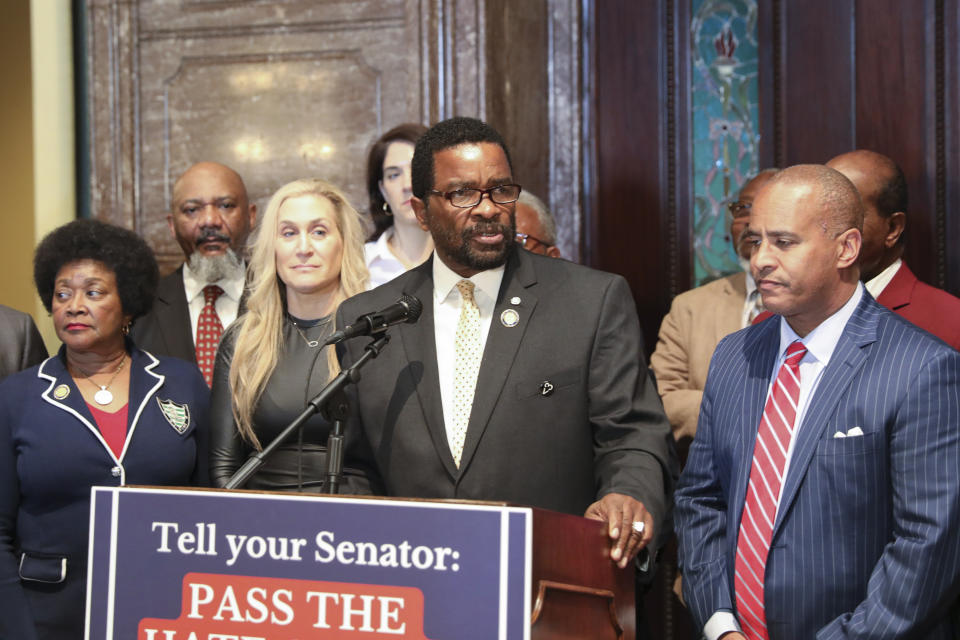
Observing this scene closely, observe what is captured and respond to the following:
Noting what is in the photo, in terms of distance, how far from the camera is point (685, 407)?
3.67 meters

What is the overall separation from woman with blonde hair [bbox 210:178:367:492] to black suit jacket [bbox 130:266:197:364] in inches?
22.6

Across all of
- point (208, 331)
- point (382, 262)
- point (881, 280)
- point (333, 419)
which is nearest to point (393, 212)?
point (382, 262)

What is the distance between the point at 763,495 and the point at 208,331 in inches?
86.2

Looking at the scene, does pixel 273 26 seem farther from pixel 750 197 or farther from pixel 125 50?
pixel 750 197

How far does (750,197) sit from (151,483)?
2.15m

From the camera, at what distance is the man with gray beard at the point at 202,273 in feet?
12.8

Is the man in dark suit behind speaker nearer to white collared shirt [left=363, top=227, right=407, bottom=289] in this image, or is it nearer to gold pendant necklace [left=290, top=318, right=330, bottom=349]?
gold pendant necklace [left=290, top=318, right=330, bottom=349]

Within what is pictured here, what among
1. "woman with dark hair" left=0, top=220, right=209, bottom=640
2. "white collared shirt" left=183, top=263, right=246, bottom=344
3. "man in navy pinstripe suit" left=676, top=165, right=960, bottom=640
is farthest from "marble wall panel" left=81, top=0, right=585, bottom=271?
"man in navy pinstripe suit" left=676, top=165, right=960, bottom=640

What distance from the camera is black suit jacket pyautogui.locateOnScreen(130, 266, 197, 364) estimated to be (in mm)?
3881

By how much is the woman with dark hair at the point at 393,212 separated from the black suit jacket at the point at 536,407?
1408mm

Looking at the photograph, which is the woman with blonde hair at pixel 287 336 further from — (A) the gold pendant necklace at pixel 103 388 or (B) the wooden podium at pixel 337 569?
(B) the wooden podium at pixel 337 569

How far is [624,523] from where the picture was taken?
2182 mm

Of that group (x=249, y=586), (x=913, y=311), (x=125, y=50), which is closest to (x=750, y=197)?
(x=913, y=311)

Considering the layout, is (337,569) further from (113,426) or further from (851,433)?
(113,426)
